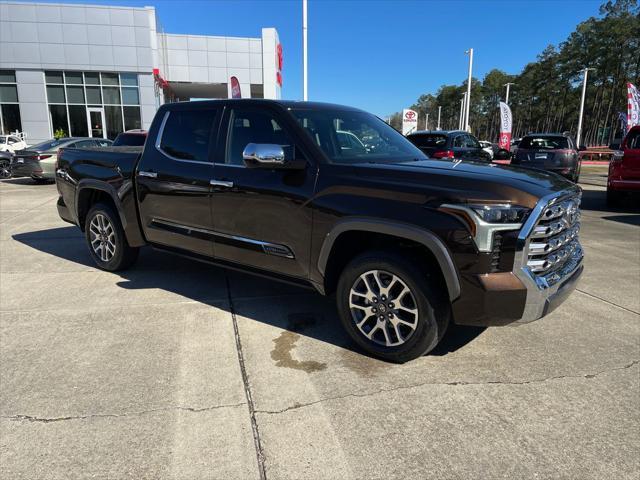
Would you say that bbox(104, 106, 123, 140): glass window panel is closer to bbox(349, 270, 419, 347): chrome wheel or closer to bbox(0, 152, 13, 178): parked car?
bbox(0, 152, 13, 178): parked car

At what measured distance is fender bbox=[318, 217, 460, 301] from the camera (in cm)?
295

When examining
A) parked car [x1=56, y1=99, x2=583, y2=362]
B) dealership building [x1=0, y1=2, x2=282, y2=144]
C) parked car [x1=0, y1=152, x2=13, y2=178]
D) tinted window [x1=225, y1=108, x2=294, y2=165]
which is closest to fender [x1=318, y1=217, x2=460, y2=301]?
parked car [x1=56, y1=99, x2=583, y2=362]

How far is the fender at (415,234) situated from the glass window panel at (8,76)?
31460 mm

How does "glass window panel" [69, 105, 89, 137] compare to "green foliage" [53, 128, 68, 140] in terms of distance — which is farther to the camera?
"glass window panel" [69, 105, 89, 137]

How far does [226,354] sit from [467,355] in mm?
1814

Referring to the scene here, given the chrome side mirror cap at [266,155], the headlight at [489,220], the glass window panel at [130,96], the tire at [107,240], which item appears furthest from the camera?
the glass window panel at [130,96]

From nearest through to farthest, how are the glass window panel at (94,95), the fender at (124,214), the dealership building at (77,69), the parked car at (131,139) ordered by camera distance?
the fender at (124,214) → the parked car at (131,139) → the dealership building at (77,69) → the glass window panel at (94,95)

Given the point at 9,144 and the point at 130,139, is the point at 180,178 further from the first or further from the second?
the point at 9,144

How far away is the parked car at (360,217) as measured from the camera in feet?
9.52

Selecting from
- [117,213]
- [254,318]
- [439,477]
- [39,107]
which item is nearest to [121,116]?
[39,107]

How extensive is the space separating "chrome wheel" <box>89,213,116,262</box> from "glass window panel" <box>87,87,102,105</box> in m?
26.4

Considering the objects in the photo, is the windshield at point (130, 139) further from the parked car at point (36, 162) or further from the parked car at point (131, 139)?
the parked car at point (36, 162)

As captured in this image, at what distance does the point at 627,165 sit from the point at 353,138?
31.0ft

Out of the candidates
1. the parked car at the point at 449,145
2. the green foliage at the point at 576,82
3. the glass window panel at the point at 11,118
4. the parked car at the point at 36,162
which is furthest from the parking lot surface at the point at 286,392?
the green foliage at the point at 576,82
